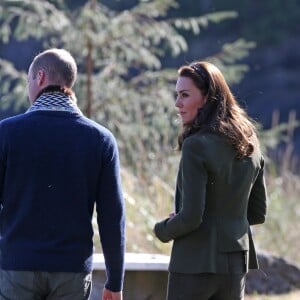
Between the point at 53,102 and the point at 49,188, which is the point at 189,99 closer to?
the point at 53,102

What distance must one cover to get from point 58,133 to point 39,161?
129 mm

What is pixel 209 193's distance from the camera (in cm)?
418

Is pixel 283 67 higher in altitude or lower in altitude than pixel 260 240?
lower


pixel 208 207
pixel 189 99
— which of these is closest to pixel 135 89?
pixel 189 99

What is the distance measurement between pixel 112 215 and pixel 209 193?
39 cm

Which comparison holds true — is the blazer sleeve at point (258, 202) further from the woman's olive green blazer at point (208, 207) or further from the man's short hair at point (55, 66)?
the man's short hair at point (55, 66)

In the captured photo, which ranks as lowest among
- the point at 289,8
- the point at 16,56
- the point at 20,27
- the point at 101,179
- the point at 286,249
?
the point at 289,8

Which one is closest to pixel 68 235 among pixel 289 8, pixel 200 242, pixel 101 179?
pixel 101 179

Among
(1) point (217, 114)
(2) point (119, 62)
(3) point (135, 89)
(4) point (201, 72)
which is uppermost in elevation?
(4) point (201, 72)

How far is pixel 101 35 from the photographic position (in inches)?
417

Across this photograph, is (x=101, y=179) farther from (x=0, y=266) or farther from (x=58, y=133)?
(x=0, y=266)

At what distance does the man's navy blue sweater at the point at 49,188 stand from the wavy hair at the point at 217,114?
15.6 inches

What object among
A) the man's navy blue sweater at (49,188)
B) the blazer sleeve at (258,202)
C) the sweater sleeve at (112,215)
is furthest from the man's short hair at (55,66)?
the blazer sleeve at (258,202)

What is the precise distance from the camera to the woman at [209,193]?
4.12 meters
